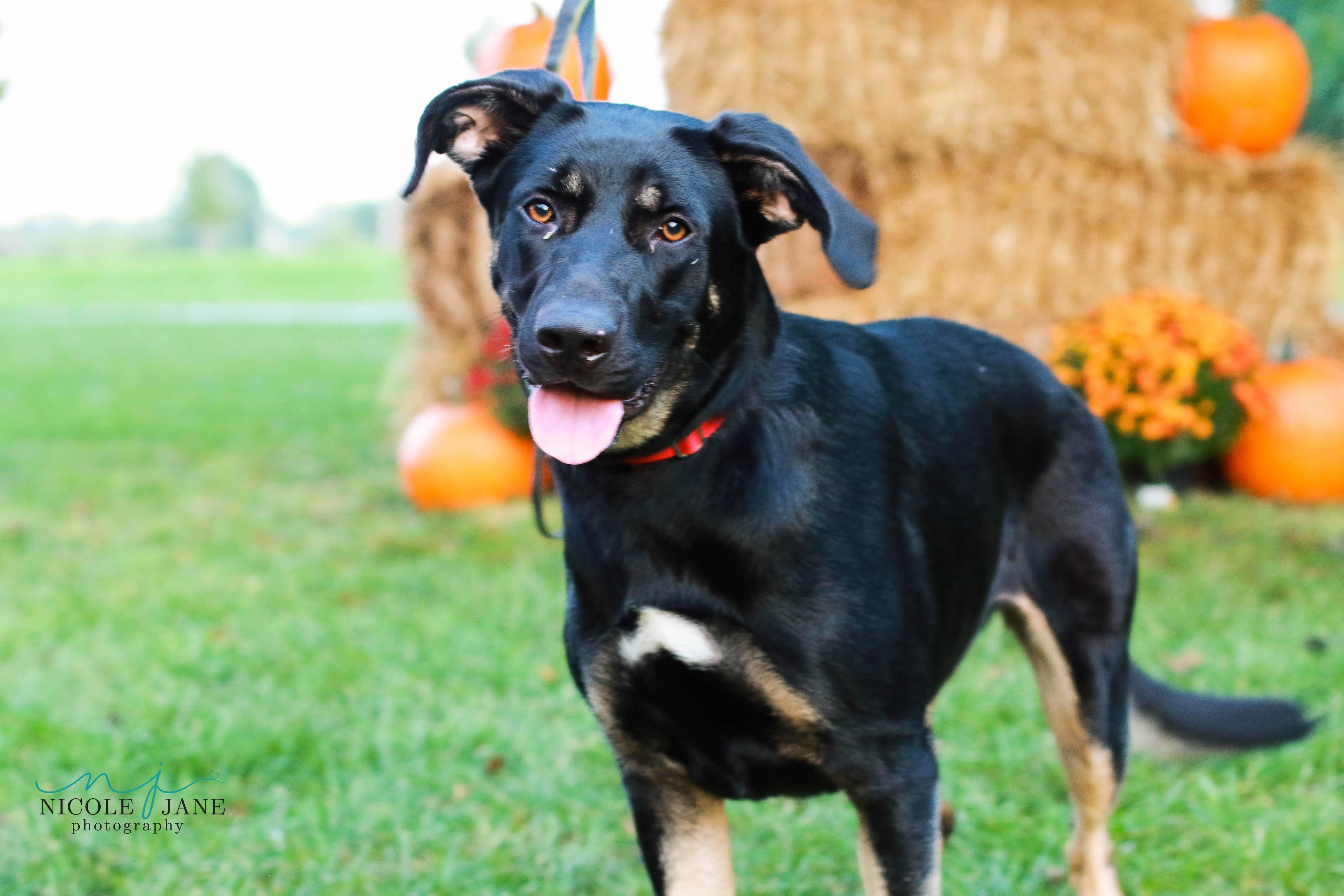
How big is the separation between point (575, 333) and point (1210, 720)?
8.38 feet

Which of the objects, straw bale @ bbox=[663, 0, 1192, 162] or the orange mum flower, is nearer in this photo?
the orange mum flower

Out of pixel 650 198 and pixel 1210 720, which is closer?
pixel 650 198

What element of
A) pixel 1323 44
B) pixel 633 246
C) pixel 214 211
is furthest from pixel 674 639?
pixel 214 211

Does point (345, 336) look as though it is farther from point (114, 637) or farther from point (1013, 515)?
point (1013, 515)

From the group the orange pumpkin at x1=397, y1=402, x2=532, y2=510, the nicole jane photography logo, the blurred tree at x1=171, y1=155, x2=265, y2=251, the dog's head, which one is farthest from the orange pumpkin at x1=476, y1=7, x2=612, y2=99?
the blurred tree at x1=171, y1=155, x2=265, y2=251

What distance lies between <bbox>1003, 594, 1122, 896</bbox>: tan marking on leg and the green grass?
26.3 meters

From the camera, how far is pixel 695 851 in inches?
105

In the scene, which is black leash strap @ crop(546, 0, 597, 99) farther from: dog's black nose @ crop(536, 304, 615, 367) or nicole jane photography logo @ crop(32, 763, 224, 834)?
nicole jane photography logo @ crop(32, 763, 224, 834)

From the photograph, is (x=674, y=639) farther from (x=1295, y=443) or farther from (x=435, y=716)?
(x=1295, y=443)

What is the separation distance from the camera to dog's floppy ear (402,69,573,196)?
257 centimetres

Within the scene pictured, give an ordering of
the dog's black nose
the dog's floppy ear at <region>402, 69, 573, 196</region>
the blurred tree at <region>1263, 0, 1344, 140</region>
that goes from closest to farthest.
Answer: the dog's black nose → the dog's floppy ear at <region>402, 69, 573, 196</region> → the blurred tree at <region>1263, 0, 1344, 140</region>

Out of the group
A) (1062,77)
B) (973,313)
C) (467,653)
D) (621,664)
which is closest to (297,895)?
(621,664)

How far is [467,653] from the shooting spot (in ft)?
16.5

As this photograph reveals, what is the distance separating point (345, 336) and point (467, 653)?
17.1 m
